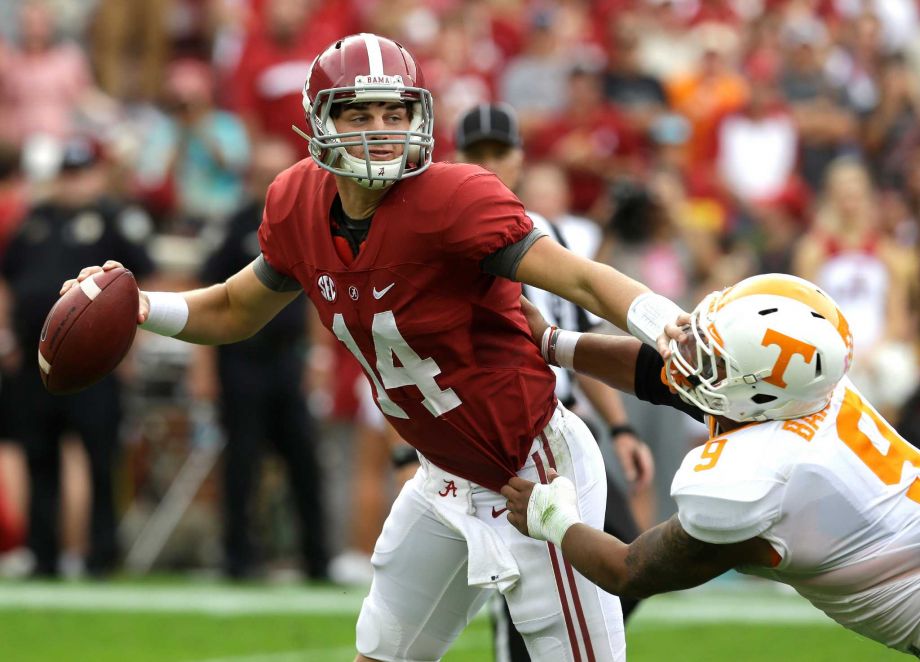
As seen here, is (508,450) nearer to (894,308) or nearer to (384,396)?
(384,396)

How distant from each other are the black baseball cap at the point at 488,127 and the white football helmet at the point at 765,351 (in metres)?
1.98

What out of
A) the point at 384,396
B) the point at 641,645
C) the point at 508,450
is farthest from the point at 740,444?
the point at 641,645

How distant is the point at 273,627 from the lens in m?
6.93

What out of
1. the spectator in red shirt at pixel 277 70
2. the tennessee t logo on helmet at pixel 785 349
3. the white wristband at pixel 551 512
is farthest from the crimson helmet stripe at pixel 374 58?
the spectator in red shirt at pixel 277 70

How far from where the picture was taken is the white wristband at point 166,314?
4074mm

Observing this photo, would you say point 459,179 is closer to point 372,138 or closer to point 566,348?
point 372,138

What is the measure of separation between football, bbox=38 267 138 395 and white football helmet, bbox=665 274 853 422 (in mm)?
1443

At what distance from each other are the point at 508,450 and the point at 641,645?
10.3 ft

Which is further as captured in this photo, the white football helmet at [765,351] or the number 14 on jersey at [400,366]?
the number 14 on jersey at [400,366]

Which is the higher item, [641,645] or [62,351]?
[62,351]

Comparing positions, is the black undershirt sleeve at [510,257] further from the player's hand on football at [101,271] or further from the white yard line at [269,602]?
the white yard line at [269,602]

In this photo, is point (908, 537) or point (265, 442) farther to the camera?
point (265, 442)

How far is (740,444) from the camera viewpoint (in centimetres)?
324

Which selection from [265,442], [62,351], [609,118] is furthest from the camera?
[609,118]
